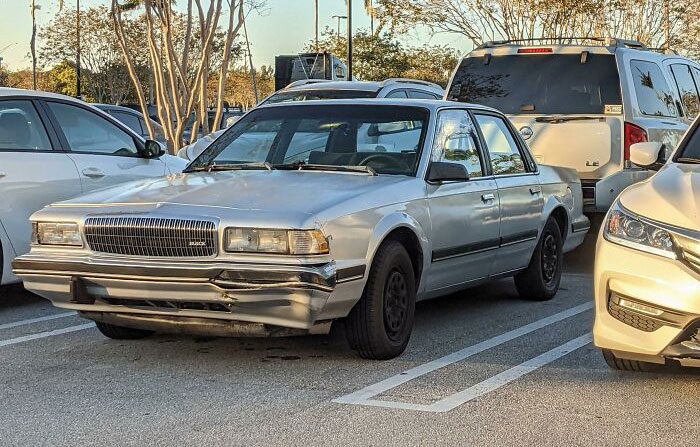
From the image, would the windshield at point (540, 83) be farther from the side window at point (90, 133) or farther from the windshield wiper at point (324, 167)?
the windshield wiper at point (324, 167)

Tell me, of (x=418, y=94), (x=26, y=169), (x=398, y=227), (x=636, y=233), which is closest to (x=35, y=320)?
(x=26, y=169)

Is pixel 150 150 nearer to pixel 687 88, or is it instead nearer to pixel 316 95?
pixel 316 95

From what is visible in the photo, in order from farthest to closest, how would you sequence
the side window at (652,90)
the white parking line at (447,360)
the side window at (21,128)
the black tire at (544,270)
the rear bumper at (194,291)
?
the side window at (652,90)
the black tire at (544,270)
the side window at (21,128)
the rear bumper at (194,291)
the white parking line at (447,360)

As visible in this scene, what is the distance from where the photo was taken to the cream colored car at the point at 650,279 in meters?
5.14

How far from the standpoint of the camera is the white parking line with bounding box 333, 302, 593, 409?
18.1 feet

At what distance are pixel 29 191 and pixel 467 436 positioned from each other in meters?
4.57

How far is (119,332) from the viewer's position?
22.6 feet

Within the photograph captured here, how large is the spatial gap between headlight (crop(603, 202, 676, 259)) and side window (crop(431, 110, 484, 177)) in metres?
1.82

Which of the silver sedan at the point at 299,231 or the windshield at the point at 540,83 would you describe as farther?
the windshield at the point at 540,83

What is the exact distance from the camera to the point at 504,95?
452 inches

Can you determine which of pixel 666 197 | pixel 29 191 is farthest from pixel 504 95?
pixel 666 197

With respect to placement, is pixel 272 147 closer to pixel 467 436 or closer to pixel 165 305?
pixel 165 305

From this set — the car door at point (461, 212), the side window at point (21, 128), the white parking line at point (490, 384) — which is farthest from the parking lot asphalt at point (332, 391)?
the side window at point (21, 128)

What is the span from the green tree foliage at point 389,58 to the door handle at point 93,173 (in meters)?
48.6
